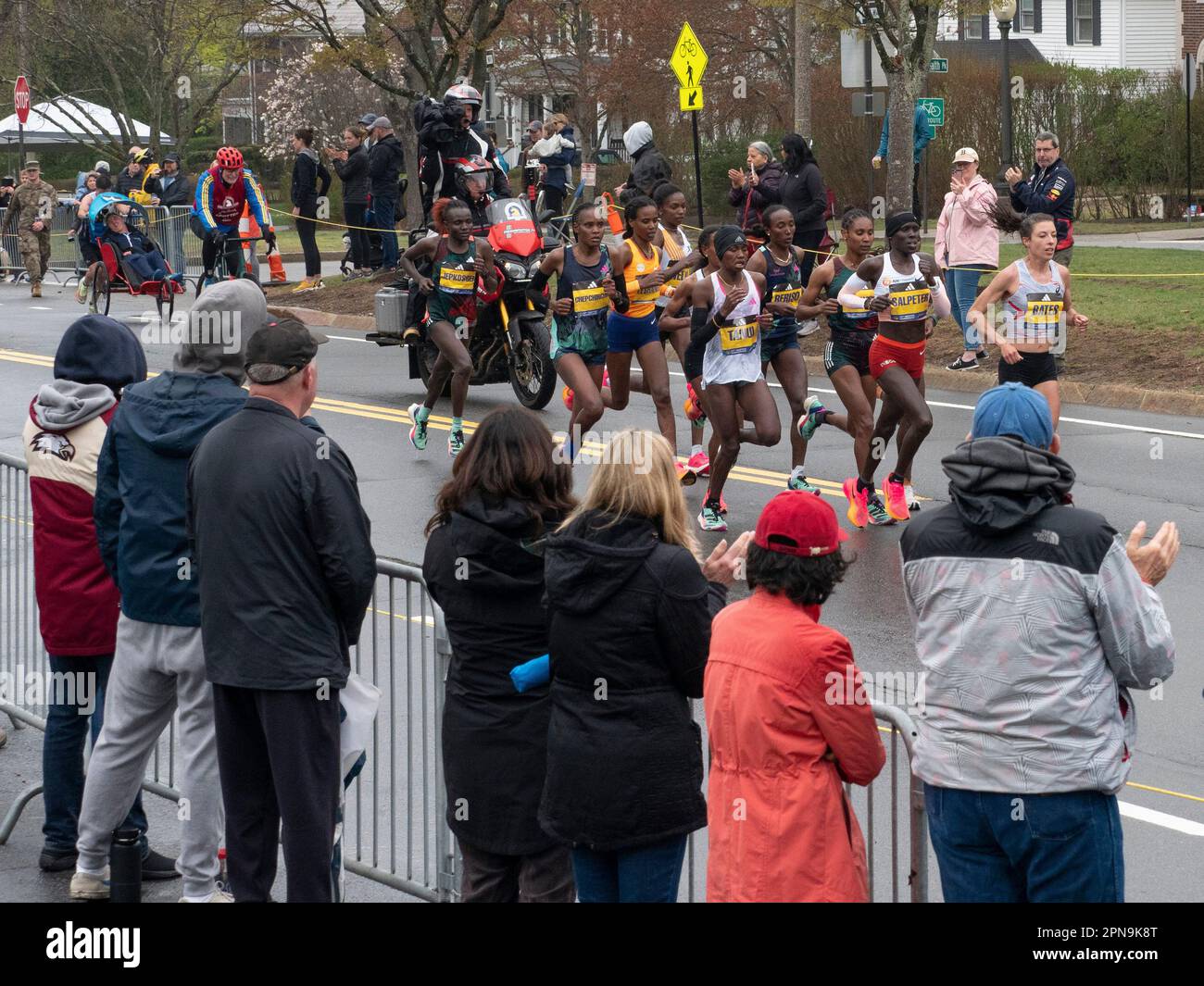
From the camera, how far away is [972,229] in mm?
18828

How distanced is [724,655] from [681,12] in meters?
45.2

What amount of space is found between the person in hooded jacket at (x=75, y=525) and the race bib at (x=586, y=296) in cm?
627

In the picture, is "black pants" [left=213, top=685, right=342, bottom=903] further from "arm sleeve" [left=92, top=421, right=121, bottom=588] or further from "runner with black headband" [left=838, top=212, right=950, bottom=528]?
"runner with black headband" [left=838, top=212, right=950, bottom=528]

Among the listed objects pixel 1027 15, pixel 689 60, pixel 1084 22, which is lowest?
pixel 689 60

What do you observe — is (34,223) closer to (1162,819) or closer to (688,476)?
(688,476)

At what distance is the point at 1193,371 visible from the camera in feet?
54.1

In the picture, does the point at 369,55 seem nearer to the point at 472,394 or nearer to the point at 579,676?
the point at 472,394

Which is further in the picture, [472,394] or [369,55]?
[369,55]

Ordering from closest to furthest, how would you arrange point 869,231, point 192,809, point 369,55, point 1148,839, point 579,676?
point 579,676 < point 192,809 < point 1148,839 < point 869,231 < point 369,55

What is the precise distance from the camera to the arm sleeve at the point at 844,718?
4.36m

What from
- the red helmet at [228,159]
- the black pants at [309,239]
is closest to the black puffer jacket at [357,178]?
the black pants at [309,239]

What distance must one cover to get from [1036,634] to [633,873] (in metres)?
1.21

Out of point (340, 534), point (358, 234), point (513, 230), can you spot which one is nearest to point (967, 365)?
point (513, 230)
